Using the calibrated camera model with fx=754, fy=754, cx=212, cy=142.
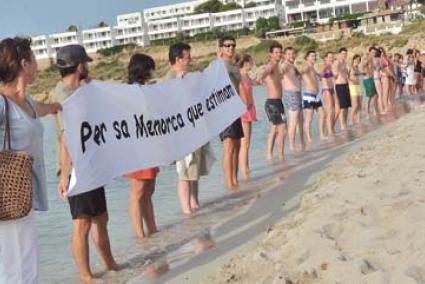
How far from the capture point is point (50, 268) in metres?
6.85

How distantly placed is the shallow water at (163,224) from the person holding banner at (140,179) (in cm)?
26

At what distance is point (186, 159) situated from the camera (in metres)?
7.75

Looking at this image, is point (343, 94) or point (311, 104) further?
point (343, 94)

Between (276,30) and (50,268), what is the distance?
107382 mm

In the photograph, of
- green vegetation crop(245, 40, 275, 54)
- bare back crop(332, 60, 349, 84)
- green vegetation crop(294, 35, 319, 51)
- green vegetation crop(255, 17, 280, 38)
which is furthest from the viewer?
green vegetation crop(255, 17, 280, 38)

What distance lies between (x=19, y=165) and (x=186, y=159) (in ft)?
13.0

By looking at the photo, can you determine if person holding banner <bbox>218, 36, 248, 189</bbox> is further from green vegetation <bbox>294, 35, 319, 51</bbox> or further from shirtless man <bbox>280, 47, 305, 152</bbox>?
green vegetation <bbox>294, 35, 319, 51</bbox>

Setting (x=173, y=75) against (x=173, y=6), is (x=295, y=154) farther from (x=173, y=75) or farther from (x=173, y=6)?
(x=173, y=6)

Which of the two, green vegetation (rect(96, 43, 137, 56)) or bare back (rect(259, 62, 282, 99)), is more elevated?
bare back (rect(259, 62, 282, 99))

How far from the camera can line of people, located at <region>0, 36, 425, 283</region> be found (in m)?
4.01

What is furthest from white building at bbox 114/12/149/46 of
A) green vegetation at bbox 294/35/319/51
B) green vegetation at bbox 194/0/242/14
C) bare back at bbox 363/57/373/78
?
bare back at bbox 363/57/373/78

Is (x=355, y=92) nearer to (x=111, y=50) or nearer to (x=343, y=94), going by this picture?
(x=343, y=94)

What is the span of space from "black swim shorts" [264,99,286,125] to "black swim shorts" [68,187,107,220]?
615cm

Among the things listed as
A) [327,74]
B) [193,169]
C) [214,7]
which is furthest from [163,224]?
[214,7]
